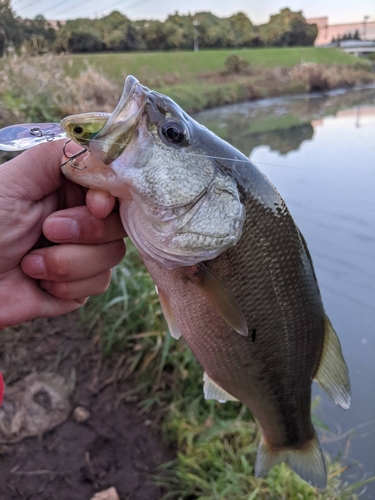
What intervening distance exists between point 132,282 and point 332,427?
176cm

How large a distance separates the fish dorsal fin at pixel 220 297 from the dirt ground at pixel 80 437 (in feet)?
5.42

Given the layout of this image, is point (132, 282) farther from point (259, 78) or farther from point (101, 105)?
point (259, 78)

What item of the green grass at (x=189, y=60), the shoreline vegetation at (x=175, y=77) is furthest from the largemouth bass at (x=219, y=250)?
the green grass at (x=189, y=60)

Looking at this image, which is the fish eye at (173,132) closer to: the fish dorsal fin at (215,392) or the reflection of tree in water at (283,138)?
the fish dorsal fin at (215,392)

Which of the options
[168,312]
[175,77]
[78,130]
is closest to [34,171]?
[78,130]

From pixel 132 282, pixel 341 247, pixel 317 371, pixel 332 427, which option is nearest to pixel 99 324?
pixel 132 282

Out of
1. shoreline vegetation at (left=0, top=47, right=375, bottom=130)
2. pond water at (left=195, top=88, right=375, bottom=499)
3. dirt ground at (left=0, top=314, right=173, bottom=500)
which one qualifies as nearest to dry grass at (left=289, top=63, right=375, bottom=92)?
shoreline vegetation at (left=0, top=47, right=375, bottom=130)

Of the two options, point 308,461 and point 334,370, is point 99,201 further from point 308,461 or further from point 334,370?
point 308,461

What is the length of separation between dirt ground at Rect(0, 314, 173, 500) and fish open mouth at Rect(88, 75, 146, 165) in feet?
6.62

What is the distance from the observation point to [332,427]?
257 centimetres

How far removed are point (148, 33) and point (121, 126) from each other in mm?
11955

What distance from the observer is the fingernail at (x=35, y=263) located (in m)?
1.31

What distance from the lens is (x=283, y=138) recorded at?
9.47 meters

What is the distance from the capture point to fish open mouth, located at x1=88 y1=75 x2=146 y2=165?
2.85ft
